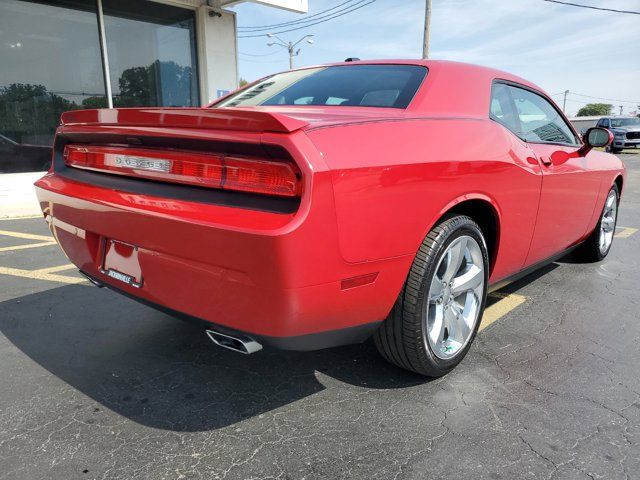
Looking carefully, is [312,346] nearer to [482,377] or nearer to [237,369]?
[237,369]

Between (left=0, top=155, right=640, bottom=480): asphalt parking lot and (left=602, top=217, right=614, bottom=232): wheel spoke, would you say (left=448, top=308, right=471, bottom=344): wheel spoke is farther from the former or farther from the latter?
Answer: (left=602, top=217, right=614, bottom=232): wheel spoke

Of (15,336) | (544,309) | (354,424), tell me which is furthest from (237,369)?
(544,309)

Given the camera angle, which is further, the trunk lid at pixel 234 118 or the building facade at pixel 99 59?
the building facade at pixel 99 59

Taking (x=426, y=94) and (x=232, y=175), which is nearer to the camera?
(x=232, y=175)

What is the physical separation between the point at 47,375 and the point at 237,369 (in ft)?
3.04

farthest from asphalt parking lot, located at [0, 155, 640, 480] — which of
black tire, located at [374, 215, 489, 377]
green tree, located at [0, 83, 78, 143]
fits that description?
green tree, located at [0, 83, 78, 143]

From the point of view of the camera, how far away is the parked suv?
23.3 m

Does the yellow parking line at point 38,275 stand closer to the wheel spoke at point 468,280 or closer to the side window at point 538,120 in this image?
the wheel spoke at point 468,280

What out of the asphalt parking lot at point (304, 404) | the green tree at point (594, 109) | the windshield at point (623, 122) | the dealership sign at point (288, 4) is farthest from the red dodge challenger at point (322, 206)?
the green tree at point (594, 109)

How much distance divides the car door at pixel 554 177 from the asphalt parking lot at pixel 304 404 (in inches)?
22.0

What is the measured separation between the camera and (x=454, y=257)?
7.93 ft

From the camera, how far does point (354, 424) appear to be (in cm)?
209

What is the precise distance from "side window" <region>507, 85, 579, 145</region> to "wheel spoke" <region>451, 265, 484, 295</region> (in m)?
0.95

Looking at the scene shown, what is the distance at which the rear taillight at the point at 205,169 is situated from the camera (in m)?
1.71
